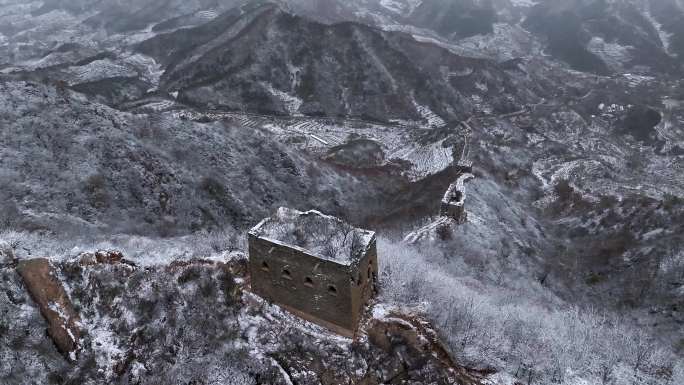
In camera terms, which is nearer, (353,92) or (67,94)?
(67,94)

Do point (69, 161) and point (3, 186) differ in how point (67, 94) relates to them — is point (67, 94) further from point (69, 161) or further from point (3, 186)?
point (3, 186)

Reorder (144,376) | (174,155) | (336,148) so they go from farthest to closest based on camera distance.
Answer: (336,148) → (174,155) → (144,376)

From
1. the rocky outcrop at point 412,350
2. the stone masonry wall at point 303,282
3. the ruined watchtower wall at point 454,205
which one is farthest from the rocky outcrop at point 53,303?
the ruined watchtower wall at point 454,205

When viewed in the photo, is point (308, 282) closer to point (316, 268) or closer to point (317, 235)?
point (316, 268)

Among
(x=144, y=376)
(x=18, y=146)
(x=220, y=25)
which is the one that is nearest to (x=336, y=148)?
(x=18, y=146)

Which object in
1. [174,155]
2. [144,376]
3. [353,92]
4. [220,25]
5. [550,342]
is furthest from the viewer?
[220,25]

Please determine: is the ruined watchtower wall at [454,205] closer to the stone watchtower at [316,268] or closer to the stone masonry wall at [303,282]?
the stone watchtower at [316,268]

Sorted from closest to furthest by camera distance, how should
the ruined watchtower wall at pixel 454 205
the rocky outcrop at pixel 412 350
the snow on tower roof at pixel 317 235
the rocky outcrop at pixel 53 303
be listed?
the rocky outcrop at pixel 412 350, the rocky outcrop at pixel 53 303, the snow on tower roof at pixel 317 235, the ruined watchtower wall at pixel 454 205
